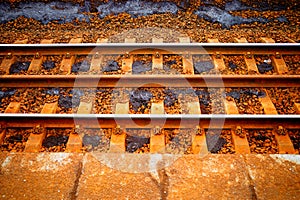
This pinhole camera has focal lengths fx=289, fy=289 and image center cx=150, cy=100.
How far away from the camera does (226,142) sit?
369 cm

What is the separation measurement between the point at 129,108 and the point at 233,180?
6.00 feet

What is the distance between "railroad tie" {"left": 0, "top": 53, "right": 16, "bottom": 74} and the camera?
483 cm

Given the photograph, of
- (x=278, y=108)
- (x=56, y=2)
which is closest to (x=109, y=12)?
(x=56, y=2)

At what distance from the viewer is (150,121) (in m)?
3.87

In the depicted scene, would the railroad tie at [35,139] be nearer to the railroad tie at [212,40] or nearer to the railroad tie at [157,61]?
the railroad tie at [157,61]

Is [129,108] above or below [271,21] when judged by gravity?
below

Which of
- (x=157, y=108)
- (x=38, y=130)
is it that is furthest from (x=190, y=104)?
(x=38, y=130)

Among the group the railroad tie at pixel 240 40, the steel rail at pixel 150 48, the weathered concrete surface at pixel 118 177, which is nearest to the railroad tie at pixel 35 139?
the weathered concrete surface at pixel 118 177

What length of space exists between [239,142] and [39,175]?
236 cm

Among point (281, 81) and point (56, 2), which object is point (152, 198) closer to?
point (281, 81)

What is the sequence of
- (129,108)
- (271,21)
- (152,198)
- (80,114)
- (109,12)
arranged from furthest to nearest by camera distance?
(109,12) < (271,21) < (129,108) < (80,114) < (152,198)

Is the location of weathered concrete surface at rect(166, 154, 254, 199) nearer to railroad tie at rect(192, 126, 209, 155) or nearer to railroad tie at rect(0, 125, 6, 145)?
railroad tie at rect(192, 126, 209, 155)

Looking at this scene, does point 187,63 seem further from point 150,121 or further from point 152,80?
point 150,121

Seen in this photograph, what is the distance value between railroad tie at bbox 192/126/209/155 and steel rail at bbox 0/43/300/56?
181 cm
